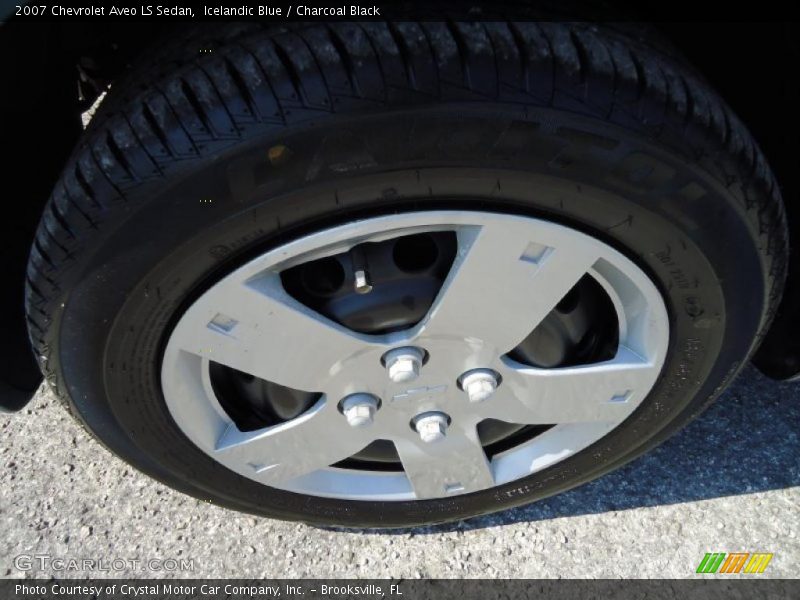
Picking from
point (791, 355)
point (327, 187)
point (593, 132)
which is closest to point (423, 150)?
point (327, 187)

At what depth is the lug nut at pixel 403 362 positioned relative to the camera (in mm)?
1457

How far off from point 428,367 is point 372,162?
51 centimetres

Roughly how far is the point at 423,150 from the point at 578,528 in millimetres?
1232

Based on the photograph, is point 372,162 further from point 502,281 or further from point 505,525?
point 505,525

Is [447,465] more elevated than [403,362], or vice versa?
[403,362]

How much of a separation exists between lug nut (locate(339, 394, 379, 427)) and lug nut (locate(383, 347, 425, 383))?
4.3 inches

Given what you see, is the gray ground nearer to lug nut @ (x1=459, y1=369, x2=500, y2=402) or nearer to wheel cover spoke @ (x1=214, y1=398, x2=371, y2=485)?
wheel cover spoke @ (x1=214, y1=398, x2=371, y2=485)

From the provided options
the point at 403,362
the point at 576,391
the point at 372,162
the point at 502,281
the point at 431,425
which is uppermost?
the point at 372,162

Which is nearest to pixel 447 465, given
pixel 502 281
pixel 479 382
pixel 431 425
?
pixel 431 425

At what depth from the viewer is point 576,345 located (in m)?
1.65

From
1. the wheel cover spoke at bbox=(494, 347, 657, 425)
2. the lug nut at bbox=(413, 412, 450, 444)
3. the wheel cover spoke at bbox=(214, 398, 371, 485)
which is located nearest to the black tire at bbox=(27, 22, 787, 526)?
the wheel cover spoke at bbox=(494, 347, 657, 425)

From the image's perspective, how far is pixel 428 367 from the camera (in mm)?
1505

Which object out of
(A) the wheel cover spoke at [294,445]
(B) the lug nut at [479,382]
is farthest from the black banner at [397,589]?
(B) the lug nut at [479,382]

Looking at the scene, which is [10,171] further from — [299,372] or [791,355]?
[791,355]
